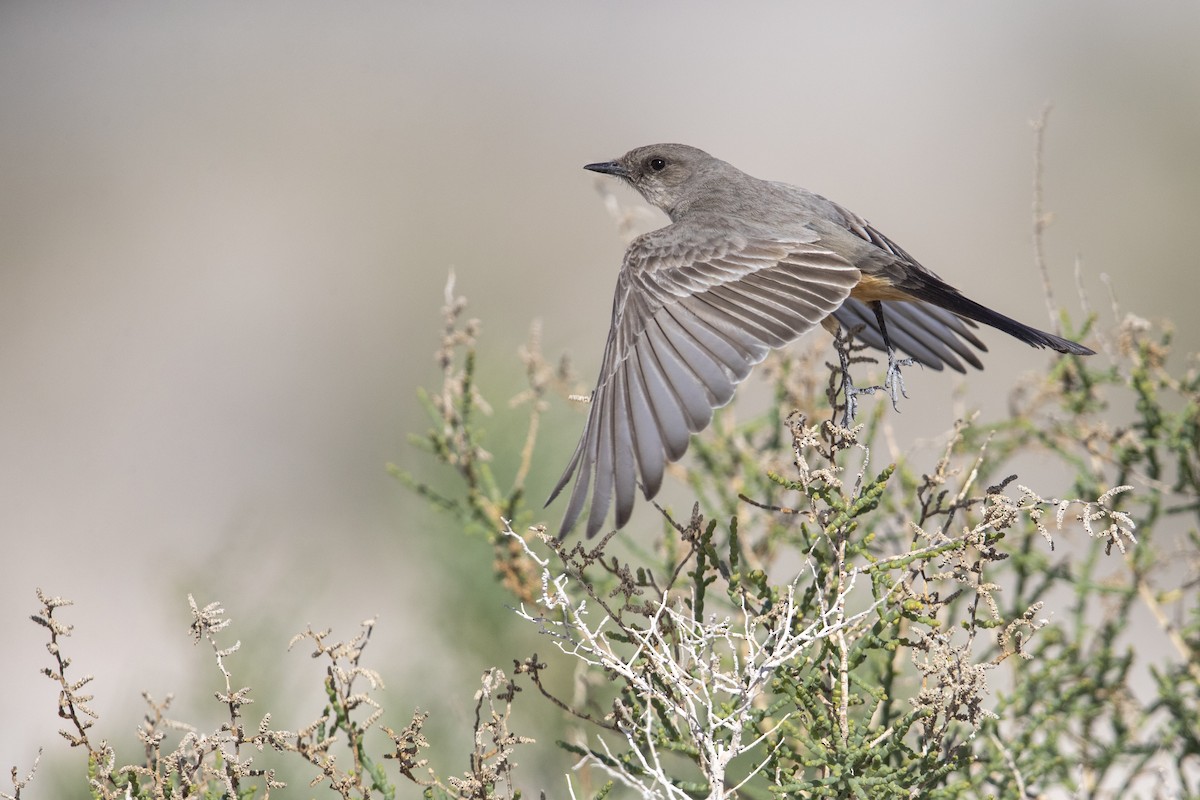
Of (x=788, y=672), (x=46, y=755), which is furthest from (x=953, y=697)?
(x=46, y=755)

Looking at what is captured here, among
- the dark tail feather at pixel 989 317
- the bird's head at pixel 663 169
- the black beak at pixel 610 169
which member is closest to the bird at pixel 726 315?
the dark tail feather at pixel 989 317

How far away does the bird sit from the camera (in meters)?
3.25

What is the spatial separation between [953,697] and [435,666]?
9.76 feet

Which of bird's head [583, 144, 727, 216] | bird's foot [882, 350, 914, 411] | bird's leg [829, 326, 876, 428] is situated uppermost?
bird's head [583, 144, 727, 216]

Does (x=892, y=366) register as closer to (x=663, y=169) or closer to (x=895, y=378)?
(x=895, y=378)

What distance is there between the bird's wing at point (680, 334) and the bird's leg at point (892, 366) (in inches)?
13.9

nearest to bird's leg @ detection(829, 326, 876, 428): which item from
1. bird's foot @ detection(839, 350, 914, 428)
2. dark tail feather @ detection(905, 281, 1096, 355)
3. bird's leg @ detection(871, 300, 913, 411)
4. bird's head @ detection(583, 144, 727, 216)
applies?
bird's foot @ detection(839, 350, 914, 428)

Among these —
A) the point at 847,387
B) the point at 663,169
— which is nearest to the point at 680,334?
the point at 847,387

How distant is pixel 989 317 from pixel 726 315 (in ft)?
2.66

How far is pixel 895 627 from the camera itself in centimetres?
280

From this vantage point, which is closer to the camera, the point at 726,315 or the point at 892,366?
the point at 726,315

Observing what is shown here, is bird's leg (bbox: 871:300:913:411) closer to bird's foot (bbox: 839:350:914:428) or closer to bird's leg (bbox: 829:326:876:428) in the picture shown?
bird's foot (bbox: 839:350:914:428)

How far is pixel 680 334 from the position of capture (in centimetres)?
374

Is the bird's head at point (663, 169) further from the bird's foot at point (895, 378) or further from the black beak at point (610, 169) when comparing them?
the bird's foot at point (895, 378)
